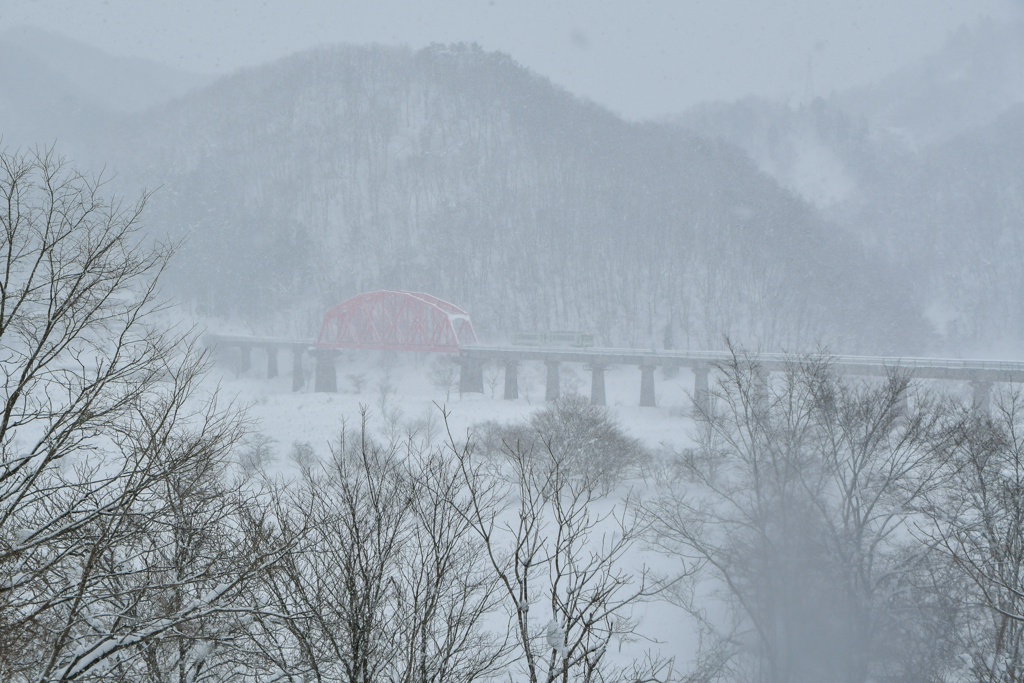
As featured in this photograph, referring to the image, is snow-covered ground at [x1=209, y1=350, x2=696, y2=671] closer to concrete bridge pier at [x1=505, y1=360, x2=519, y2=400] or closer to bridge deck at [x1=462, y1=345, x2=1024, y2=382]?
concrete bridge pier at [x1=505, y1=360, x2=519, y2=400]

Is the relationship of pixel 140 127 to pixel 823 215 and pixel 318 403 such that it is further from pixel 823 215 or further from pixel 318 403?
pixel 823 215

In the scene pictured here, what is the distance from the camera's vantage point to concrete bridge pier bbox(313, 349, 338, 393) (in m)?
57.6

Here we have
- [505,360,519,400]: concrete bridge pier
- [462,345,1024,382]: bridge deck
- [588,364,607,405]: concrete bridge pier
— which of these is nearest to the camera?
[462,345,1024,382]: bridge deck

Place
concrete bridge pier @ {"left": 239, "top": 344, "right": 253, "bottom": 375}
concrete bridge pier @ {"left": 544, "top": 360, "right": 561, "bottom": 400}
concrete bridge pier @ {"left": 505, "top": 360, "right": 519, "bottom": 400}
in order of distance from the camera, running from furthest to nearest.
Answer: concrete bridge pier @ {"left": 239, "top": 344, "right": 253, "bottom": 375} < concrete bridge pier @ {"left": 505, "top": 360, "right": 519, "bottom": 400} < concrete bridge pier @ {"left": 544, "top": 360, "right": 561, "bottom": 400}

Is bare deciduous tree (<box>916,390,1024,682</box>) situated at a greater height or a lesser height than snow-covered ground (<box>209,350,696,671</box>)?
greater

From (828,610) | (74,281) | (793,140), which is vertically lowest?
(828,610)

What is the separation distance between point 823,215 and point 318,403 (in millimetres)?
101503

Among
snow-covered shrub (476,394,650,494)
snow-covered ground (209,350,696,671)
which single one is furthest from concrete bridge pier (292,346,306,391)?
snow-covered shrub (476,394,650,494)

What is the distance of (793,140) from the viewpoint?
480 feet

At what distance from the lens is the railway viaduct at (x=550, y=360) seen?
1380 inches

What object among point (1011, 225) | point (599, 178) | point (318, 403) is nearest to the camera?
point (318, 403)

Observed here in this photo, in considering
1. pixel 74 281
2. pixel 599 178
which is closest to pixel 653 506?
pixel 74 281

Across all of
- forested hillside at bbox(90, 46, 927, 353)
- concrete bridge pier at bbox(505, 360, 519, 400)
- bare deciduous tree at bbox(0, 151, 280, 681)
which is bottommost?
concrete bridge pier at bbox(505, 360, 519, 400)

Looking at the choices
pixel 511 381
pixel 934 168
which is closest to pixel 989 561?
pixel 511 381
